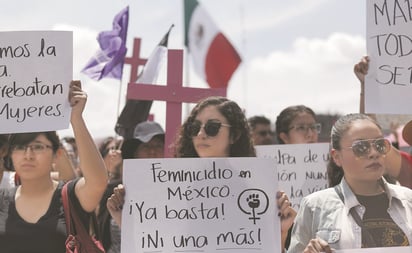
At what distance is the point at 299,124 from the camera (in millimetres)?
4898

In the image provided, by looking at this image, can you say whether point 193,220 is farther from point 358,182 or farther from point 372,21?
point 372,21

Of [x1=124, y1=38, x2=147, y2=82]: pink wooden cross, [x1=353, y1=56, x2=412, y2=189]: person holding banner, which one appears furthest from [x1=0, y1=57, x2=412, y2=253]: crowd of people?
[x1=124, y1=38, x2=147, y2=82]: pink wooden cross

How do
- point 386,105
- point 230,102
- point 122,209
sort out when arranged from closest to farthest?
point 122,209, point 386,105, point 230,102

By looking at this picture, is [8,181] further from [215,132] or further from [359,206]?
[359,206]

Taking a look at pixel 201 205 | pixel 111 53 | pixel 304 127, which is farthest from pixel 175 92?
pixel 111 53

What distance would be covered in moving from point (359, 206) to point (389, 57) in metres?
0.85

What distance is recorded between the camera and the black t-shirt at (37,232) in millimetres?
2986

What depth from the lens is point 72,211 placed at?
10.1 feet

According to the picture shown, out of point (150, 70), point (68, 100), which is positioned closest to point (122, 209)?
point (68, 100)

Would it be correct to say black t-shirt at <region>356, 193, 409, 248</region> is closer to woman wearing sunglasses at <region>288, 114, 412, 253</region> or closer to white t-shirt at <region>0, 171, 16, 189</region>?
woman wearing sunglasses at <region>288, 114, 412, 253</region>

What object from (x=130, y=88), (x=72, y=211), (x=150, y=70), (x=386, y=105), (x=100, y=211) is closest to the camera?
(x=72, y=211)

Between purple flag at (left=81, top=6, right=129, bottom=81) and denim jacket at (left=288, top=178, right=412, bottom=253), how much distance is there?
366cm

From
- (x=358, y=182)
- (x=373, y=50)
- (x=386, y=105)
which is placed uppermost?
(x=373, y=50)

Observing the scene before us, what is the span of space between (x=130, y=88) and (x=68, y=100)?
1632 millimetres
